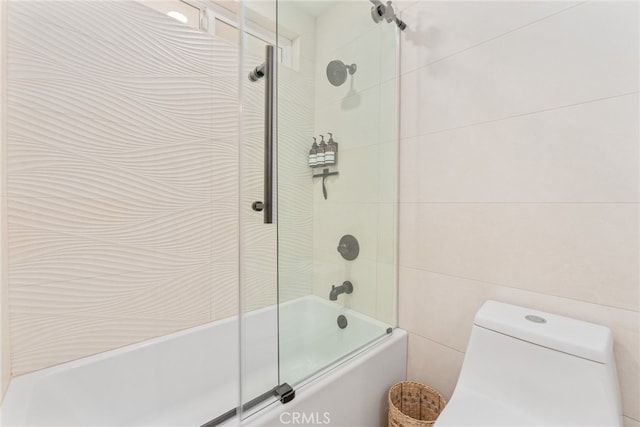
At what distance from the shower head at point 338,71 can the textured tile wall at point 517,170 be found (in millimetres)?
319

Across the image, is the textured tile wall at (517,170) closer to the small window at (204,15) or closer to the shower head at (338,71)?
the shower head at (338,71)

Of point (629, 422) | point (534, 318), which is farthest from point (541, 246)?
point (629, 422)

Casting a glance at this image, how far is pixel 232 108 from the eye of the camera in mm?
1456

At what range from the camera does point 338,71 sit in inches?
42.9

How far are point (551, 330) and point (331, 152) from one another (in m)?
0.91

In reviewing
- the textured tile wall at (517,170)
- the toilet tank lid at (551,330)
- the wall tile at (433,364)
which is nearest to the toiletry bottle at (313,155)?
the textured tile wall at (517,170)

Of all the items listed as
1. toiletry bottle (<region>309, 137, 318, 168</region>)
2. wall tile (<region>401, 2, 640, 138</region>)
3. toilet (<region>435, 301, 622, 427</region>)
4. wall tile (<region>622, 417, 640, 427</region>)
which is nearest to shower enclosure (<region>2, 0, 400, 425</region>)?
toiletry bottle (<region>309, 137, 318, 168</region>)

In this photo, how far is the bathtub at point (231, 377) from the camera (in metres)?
0.83

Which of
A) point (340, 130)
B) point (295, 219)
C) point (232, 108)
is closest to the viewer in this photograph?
point (295, 219)

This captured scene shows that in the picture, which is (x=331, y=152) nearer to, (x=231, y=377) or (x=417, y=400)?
(x=417, y=400)

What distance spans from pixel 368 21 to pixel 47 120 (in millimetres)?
1350

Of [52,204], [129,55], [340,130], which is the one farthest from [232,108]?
[52,204]

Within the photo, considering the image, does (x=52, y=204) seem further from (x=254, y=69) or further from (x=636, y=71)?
(x=636, y=71)

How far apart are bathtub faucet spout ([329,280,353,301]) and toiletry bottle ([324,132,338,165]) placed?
52cm
